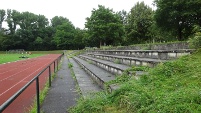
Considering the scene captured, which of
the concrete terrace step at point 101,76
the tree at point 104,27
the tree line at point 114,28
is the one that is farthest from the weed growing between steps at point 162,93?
the tree at point 104,27

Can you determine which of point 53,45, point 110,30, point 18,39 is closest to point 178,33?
point 110,30

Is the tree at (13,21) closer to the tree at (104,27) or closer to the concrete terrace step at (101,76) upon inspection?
the tree at (104,27)

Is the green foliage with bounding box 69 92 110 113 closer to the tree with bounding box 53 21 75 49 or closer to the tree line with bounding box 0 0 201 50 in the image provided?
the tree line with bounding box 0 0 201 50

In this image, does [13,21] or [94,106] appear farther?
[13,21]

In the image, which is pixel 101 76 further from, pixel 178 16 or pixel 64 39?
pixel 64 39

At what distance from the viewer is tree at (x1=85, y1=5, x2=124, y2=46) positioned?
127 feet

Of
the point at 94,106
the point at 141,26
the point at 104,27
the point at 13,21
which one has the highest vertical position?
the point at 13,21

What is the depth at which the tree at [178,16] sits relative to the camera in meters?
25.0

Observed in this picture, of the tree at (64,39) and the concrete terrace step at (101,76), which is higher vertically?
the tree at (64,39)

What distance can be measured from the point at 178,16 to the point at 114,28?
15161 mm

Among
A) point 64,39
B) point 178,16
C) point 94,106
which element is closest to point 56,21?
point 64,39

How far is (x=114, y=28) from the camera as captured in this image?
3950 centimetres

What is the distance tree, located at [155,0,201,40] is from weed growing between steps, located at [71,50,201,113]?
2267cm

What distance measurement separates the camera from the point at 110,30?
3891cm
